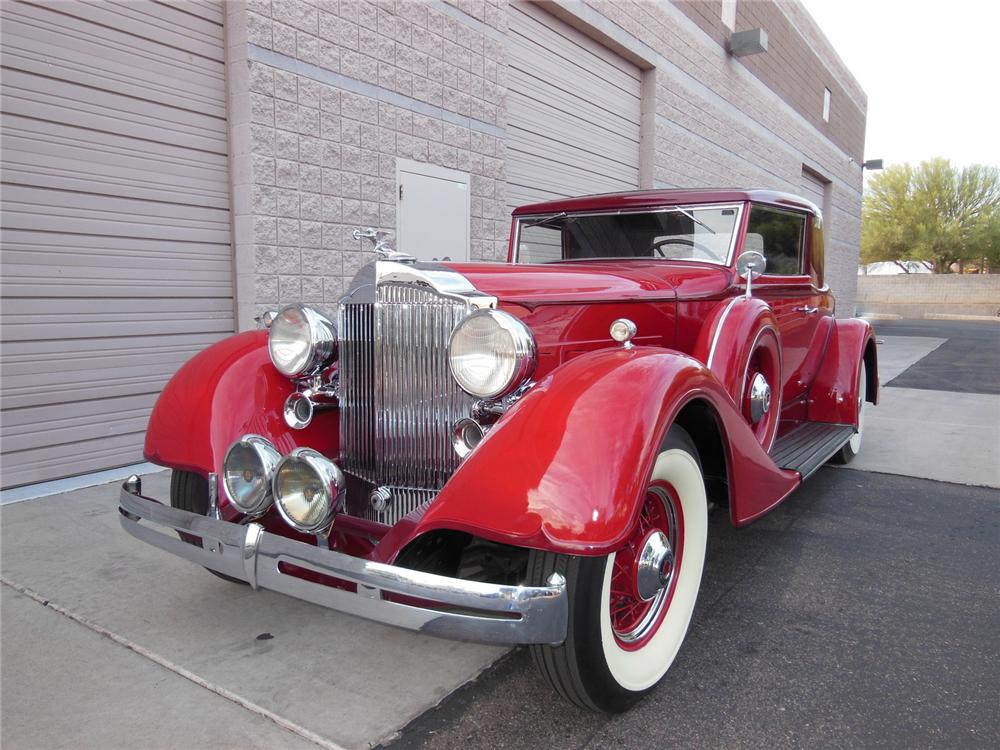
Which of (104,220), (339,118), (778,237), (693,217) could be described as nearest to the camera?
(693,217)

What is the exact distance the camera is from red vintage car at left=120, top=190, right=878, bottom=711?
166 centimetres

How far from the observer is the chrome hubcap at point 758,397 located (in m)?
3.04

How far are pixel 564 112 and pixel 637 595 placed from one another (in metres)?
6.65

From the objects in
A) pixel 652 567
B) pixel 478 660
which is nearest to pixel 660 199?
pixel 652 567

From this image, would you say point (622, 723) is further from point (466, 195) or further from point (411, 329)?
point (466, 195)

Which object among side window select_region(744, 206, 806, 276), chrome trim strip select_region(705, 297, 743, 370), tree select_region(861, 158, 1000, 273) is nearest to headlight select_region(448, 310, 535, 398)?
chrome trim strip select_region(705, 297, 743, 370)

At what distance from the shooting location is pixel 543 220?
3812 mm

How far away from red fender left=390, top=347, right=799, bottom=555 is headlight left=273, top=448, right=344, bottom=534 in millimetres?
187

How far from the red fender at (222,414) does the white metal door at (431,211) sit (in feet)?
9.87

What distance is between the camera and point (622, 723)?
1.89 meters

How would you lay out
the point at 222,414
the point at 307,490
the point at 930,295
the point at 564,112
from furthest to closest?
the point at 930,295
the point at 564,112
the point at 222,414
the point at 307,490

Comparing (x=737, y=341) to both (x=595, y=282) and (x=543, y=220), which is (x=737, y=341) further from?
(x=543, y=220)

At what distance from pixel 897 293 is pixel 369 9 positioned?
3363 cm

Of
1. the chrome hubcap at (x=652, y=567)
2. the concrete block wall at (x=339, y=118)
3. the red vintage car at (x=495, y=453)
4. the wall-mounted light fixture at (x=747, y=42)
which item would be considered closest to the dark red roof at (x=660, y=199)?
the red vintage car at (x=495, y=453)
